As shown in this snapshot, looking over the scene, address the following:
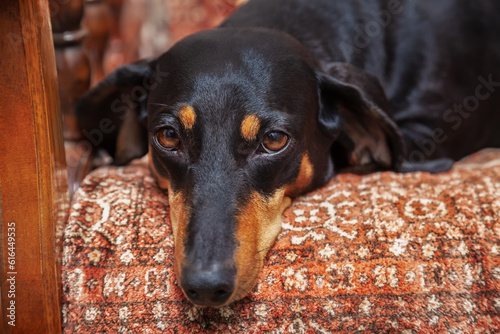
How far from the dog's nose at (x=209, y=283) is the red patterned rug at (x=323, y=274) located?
0.60 feet

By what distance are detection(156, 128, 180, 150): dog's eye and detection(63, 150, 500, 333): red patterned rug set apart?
0.27 meters

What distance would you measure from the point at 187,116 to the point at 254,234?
1.58 ft

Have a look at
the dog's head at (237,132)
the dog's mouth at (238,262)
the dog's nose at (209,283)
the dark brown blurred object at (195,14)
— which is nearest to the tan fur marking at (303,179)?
the dog's head at (237,132)

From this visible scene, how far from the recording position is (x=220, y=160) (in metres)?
1.83

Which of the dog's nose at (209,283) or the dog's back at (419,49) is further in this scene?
the dog's back at (419,49)

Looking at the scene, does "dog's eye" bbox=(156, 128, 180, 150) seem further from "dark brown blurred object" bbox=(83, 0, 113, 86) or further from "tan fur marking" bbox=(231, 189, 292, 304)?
"dark brown blurred object" bbox=(83, 0, 113, 86)

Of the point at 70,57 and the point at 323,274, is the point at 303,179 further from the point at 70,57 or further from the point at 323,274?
the point at 70,57

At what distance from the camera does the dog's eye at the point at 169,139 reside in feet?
6.39

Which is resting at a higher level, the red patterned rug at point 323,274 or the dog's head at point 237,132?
the dog's head at point 237,132

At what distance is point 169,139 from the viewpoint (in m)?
1.96

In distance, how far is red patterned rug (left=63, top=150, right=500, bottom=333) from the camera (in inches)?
69.3

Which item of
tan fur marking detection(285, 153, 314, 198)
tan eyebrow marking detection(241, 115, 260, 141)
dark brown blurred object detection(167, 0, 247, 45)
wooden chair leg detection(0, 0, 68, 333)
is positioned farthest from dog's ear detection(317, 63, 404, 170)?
dark brown blurred object detection(167, 0, 247, 45)

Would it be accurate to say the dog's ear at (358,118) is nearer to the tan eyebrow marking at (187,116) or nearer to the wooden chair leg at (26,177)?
the tan eyebrow marking at (187,116)

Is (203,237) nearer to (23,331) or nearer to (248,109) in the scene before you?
(248,109)
